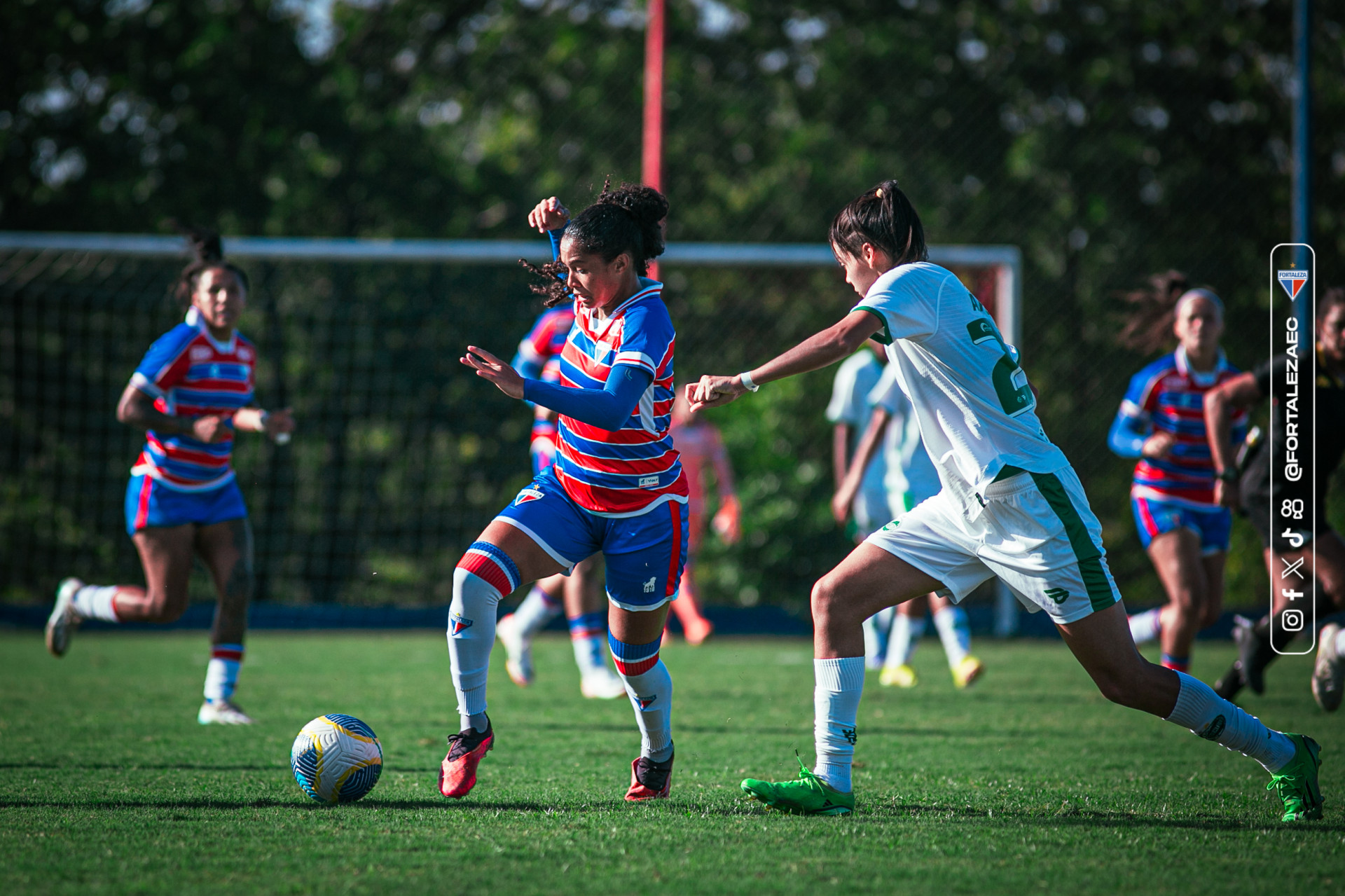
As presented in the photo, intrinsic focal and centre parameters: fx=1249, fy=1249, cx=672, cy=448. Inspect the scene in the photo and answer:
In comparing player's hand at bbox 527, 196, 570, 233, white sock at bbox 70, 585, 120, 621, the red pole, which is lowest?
white sock at bbox 70, 585, 120, 621

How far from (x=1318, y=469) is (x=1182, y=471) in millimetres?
764

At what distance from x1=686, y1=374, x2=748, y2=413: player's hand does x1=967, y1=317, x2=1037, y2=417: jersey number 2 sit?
760 millimetres

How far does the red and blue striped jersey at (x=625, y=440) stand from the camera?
3.97m

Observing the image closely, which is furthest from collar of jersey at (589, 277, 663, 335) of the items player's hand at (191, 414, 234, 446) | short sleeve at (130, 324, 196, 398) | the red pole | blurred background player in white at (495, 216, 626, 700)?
the red pole

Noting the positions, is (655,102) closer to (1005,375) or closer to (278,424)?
(278,424)

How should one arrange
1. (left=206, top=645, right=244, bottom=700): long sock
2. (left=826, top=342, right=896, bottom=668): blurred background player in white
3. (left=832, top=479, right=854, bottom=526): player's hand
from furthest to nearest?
1. (left=826, top=342, right=896, bottom=668): blurred background player in white
2. (left=832, top=479, right=854, bottom=526): player's hand
3. (left=206, top=645, right=244, bottom=700): long sock

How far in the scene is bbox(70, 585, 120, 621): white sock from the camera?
6339mm

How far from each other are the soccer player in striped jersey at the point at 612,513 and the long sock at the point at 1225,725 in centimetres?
157

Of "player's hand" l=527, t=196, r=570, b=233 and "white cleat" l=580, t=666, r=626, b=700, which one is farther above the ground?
"player's hand" l=527, t=196, r=570, b=233

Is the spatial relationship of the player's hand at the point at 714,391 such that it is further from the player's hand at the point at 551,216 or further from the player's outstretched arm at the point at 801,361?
the player's hand at the point at 551,216

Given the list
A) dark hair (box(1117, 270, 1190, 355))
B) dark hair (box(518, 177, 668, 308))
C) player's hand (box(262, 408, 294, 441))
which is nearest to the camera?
dark hair (box(518, 177, 668, 308))

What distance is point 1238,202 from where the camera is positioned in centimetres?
1313

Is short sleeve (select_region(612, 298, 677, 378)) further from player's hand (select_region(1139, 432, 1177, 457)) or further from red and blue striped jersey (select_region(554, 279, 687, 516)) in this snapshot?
player's hand (select_region(1139, 432, 1177, 457))

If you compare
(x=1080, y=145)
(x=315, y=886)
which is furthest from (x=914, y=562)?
(x=1080, y=145)
